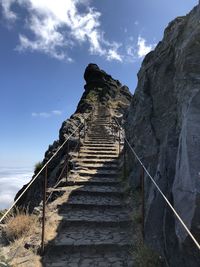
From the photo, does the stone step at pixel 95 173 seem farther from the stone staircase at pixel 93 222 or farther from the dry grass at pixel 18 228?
the dry grass at pixel 18 228

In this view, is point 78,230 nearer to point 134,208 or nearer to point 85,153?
point 134,208

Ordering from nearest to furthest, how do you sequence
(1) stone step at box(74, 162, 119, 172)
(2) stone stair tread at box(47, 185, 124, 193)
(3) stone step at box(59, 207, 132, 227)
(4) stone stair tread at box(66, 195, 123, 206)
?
(3) stone step at box(59, 207, 132, 227) < (4) stone stair tread at box(66, 195, 123, 206) < (2) stone stair tread at box(47, 185, 124, 193) < (1) stone step at box(74, 162, 119, 172)

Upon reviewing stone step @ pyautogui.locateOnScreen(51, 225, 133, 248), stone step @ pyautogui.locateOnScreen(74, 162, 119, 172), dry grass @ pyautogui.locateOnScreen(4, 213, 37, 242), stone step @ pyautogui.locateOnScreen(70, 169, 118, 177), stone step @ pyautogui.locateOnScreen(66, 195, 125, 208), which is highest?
stone step @ pyautogui.locateOnScreen(74, 162, 119, 172)

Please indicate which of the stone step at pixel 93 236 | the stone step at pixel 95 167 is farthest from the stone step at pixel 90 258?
the stone step at pixel 95 167

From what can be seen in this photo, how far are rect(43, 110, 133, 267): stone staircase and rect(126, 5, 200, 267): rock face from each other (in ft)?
2.96

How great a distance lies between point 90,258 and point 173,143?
2711 millimetres

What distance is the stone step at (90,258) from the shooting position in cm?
604

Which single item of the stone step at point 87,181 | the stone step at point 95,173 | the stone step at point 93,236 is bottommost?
the stone step at point 93,236

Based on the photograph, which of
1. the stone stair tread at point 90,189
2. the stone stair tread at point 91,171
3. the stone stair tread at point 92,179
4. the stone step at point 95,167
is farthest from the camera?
the stone step at point 95,167

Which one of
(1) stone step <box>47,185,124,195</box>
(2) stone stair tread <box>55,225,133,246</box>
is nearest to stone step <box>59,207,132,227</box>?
(2) stone stair tread <box>55,225,133,246</box>

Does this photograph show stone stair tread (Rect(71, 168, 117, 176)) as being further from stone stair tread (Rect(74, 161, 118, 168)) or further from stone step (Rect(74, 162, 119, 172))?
stone stair tread (Rect(74, 161, 118, 168))

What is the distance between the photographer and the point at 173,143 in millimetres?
5973

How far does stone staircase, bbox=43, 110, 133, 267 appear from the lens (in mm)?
6352

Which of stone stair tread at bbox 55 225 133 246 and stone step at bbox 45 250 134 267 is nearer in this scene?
stone step at bbox 45 250 134 267
